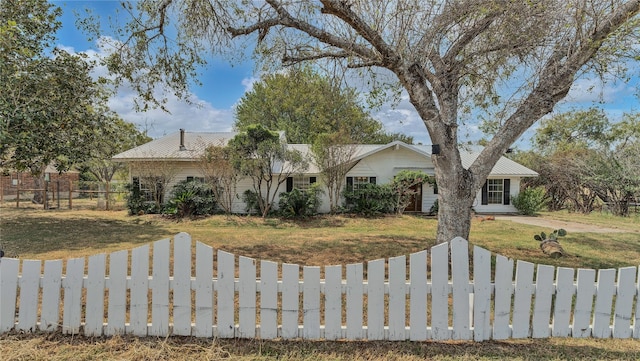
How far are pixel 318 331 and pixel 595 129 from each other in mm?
34168

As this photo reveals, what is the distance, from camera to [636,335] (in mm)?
2873

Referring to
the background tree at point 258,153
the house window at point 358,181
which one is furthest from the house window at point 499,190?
the background tree at point 258,153

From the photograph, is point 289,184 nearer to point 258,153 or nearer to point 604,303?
point 258,153

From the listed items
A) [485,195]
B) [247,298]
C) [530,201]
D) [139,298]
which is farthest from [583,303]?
[530,201]

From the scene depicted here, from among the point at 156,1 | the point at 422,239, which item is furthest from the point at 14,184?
the point at 422,239

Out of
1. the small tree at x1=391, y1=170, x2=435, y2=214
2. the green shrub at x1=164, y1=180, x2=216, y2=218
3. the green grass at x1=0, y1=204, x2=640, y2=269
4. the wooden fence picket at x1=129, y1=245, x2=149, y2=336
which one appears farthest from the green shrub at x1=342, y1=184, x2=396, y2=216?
the wooden fence picket at x1=129, y1=245, x2=149, y2=336

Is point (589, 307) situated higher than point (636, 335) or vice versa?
point (589, 307)

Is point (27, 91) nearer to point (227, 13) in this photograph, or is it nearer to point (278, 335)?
point (227, 13)

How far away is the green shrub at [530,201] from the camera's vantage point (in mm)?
16797

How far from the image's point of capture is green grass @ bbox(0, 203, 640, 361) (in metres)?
2.64

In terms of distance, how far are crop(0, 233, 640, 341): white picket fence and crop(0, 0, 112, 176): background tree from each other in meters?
4.55

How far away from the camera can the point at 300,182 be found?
53.7 feet

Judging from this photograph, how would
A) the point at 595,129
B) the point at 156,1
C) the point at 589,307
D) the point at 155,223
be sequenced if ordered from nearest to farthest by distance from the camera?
1. the point at 589,307
2. the point at 156,1
3. the point at 155,223
4. the point at 595,129

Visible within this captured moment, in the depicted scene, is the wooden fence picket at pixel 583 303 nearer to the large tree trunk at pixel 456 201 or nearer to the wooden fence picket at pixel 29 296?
the large tree trunk at pixel 456 201
